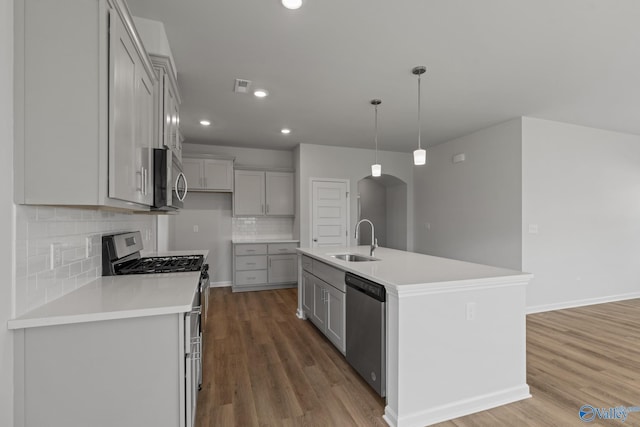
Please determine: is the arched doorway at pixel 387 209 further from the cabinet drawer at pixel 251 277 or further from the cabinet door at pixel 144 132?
the cabinet door at pixel 144 132

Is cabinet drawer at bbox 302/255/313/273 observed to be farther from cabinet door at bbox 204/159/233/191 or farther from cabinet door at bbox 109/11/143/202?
cabinet door at bbox 204/159/233/191

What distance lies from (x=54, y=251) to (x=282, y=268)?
415cm

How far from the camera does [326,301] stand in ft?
9.94

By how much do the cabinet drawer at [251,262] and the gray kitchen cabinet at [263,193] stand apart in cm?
80

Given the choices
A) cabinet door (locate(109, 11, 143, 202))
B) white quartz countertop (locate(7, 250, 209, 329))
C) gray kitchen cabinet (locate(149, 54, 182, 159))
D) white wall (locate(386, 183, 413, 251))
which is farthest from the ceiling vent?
white wall (locate(386, 183, 413, 251))

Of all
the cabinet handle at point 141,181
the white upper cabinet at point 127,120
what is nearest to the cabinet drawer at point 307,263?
the white upper cabinet at point 127,120

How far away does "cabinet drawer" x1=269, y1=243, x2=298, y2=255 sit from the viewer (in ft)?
18.0

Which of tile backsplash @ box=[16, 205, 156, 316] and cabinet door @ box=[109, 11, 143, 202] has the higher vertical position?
cabinet door @ box=[109, 11, 143, 202]

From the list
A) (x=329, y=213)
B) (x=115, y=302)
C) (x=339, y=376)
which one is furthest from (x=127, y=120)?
(x=329, y=213)

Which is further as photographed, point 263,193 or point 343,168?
point 343,168

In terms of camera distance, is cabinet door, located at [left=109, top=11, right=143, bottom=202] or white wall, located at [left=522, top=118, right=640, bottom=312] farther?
white wall, located at [left=522, top=118, right=640, bottom=312]

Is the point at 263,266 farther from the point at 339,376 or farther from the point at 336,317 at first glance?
the point at 339,376

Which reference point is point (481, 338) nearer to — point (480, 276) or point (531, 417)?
point (480, 276)

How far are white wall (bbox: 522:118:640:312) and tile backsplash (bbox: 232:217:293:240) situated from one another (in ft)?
13.1
